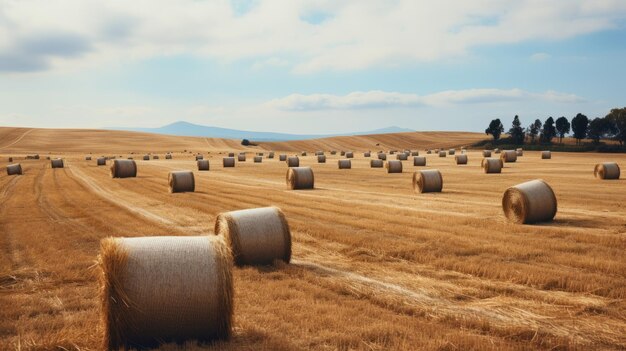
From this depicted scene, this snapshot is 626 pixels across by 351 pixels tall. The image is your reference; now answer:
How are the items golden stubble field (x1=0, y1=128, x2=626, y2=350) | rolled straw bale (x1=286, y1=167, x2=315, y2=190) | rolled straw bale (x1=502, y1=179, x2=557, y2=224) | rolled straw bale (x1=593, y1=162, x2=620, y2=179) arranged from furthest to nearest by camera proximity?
rolled straw bale (x1=593, y1=162, x2=620, y2=179), rolled straw bale (x1=286, y1=167, x2=315, y2=190), rolled straw bale (x1=502, y1=179, x2=557, y2=224), golden stubble field (x1=0, y1=128, x2=626, y2=350)

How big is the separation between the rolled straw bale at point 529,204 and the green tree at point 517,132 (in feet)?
346

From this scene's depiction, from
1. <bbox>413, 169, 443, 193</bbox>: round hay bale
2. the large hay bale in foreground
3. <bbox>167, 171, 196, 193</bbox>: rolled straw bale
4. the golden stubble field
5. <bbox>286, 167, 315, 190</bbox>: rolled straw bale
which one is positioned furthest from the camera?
<bbox>286, 167, 315, 190</bbox>: rolled straw bale

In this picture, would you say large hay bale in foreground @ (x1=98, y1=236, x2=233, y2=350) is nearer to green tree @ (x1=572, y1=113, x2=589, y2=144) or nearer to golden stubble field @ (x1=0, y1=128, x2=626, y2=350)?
golden stubble field @ (x1=0, y1=128, x2=626, y2=350)

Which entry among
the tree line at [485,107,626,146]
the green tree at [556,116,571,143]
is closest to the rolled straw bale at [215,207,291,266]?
the tree line at [485,107,626,146]

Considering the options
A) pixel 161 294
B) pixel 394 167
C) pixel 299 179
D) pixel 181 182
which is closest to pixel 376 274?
pixel 161 294

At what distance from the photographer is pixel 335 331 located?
750 centimetres

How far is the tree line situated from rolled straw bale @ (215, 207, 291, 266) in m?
110

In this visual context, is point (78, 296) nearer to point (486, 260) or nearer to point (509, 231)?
point (486, 260)

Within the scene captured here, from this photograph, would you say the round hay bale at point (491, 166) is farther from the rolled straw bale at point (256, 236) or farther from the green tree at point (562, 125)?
the green tree at point (562, 125)

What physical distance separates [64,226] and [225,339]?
38.6ft

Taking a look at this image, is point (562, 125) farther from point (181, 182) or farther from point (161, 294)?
point (161, 294)

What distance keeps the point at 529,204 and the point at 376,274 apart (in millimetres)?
7537

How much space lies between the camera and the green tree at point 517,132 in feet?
393

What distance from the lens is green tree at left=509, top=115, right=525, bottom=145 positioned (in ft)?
393
